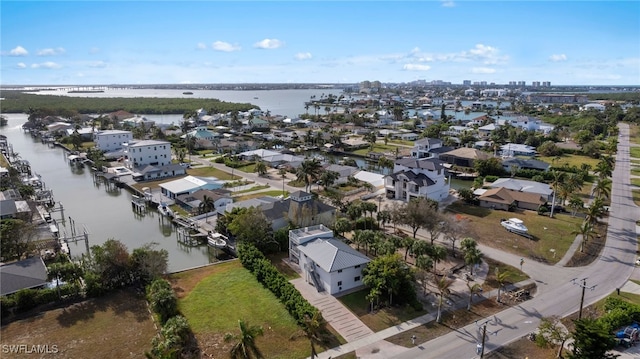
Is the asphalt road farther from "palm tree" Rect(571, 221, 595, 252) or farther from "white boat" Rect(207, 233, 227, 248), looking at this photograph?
"white boat" Rect(207, 233, 227, 248)

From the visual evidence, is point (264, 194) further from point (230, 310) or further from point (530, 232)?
point (530, 232)

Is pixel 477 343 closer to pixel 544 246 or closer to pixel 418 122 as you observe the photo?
pixel 544 246

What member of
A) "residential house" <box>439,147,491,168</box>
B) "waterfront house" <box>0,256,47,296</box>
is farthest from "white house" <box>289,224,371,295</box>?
"residential house" <box>439,147,491,168</box>

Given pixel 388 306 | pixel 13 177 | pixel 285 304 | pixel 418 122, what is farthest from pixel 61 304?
pixel 418 122

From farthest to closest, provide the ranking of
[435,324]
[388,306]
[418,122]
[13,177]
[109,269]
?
[418,122] < [13,177] < [109,269] < [388,306] < [435,324]

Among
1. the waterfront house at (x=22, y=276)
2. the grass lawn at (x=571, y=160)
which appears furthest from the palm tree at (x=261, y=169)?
the grass lawn at (x=571, y=160)

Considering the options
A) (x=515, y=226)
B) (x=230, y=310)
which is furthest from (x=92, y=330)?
(x=515, y=226)
